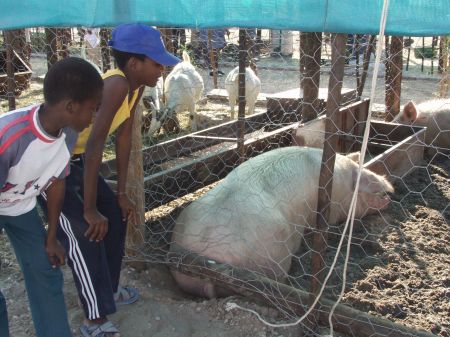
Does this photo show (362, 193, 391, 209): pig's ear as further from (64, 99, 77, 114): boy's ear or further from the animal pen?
(64, 99, 77, 114): boy's ear

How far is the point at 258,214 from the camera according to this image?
3.27 metres

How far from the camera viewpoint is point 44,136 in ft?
6.61

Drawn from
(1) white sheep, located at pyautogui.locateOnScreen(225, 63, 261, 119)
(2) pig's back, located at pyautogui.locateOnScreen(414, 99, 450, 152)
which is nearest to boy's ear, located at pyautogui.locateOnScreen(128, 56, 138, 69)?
(2) pig's back, located at pyautogui.locateOnScreen(414, 99, 450, 152)

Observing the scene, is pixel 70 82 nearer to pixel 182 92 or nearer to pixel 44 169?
pixel 44 169

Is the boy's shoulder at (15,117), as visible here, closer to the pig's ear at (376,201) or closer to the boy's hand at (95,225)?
the boy's hand at (95,225)

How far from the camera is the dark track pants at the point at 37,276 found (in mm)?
2217

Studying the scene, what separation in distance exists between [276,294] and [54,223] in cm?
122

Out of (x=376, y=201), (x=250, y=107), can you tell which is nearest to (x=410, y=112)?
(x=376, y=201)

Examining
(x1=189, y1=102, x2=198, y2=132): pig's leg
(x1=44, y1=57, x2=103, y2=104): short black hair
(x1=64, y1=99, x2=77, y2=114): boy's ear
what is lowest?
(x1=189, y1=102, x2=198, y2=132): pig's leg

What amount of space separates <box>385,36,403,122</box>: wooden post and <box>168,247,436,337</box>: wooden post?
337 centimetres

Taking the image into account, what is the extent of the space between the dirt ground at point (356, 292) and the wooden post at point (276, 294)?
0.07m

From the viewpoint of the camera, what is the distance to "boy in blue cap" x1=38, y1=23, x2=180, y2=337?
235 centimetres

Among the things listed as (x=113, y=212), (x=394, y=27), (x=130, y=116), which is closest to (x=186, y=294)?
(x=113, y=212)

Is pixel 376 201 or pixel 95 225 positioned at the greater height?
pixel 95 225
